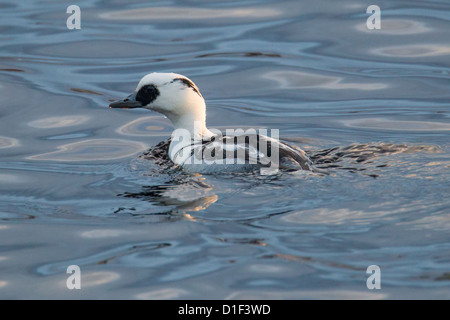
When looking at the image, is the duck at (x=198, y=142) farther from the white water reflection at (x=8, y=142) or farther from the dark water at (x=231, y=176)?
the white water reflection at (x=8, y=142)

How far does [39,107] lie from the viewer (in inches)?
490

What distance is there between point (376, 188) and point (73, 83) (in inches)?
254

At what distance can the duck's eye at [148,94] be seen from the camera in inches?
381

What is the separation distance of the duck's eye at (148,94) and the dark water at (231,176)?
0.79 metres

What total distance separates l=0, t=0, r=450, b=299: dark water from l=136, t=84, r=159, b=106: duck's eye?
2.58 feet

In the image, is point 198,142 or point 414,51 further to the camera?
point 414,51

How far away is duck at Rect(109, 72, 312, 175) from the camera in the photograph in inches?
351

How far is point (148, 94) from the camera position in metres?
9.70

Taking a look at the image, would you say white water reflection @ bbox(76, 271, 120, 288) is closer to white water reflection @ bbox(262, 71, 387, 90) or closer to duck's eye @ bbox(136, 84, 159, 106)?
duck's eye @ bbox(136, 84, 159, 106)

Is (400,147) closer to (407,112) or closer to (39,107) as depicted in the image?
(407,112)

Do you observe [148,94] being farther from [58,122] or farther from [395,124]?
[395,124]

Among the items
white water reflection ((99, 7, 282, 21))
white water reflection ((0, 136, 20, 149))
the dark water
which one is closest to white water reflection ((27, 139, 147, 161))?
the dark water

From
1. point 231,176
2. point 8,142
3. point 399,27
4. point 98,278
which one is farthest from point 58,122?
point 399,27

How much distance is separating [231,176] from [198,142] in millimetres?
942
